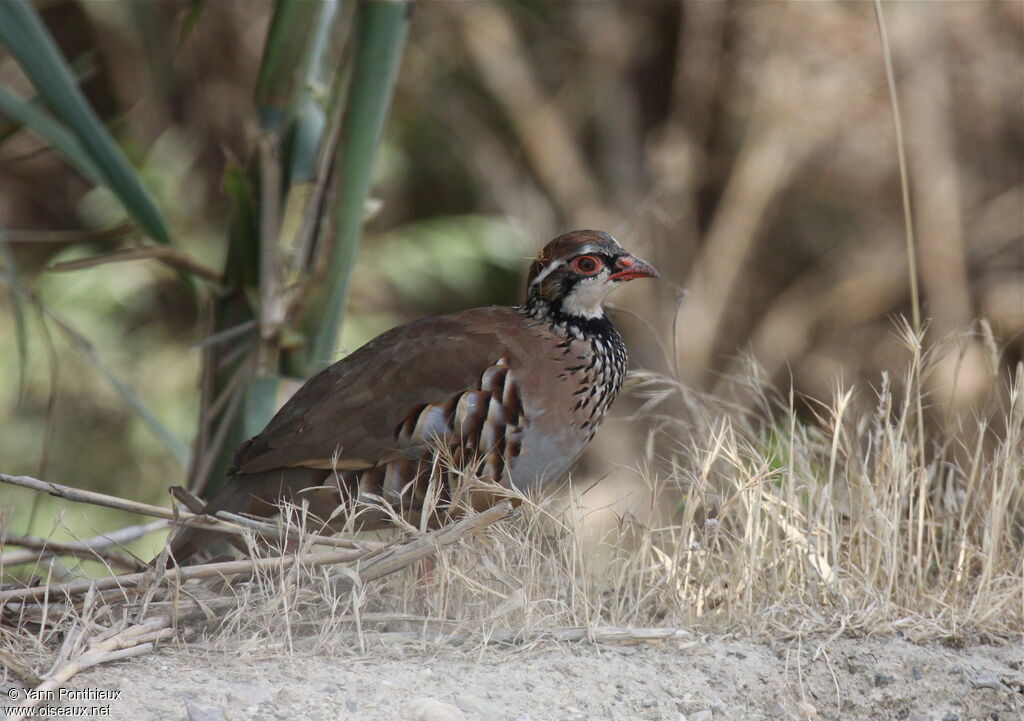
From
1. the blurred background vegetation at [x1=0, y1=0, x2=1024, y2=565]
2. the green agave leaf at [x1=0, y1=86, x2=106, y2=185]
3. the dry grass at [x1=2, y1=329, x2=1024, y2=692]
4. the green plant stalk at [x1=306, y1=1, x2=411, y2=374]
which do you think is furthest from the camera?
the blurred background vegetation at [x1=0, y1=0, x2=1024, y2=565]

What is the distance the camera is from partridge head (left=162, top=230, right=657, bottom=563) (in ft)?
9.05

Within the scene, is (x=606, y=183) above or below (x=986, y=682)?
above

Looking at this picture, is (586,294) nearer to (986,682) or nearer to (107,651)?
(986,682)

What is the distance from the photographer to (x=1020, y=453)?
2.73 m

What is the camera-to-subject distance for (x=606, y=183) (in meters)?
9.25

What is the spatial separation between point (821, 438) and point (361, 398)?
106 cm

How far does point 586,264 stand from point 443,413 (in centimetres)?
53

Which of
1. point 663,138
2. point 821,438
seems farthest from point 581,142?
point 821,438

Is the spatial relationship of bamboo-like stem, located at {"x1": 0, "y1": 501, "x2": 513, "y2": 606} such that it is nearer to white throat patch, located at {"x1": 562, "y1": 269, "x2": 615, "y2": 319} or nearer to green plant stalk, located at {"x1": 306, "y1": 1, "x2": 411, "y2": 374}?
white throat patch, located at {"x1": 562, "y1": 269, "x2": 615, "y2": 319}

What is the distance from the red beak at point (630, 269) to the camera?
2.96 m

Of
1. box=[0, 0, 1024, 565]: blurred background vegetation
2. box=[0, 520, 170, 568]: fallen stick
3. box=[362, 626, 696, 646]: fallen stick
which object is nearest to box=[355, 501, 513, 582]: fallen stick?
box=[362, 626, 696, 646]: fallen stick

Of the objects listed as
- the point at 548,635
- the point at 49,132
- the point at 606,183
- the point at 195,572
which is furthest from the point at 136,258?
the point at 606,183

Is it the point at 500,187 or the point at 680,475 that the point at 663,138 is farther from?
the point at 680,475

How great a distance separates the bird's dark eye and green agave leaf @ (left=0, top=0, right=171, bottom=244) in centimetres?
102
